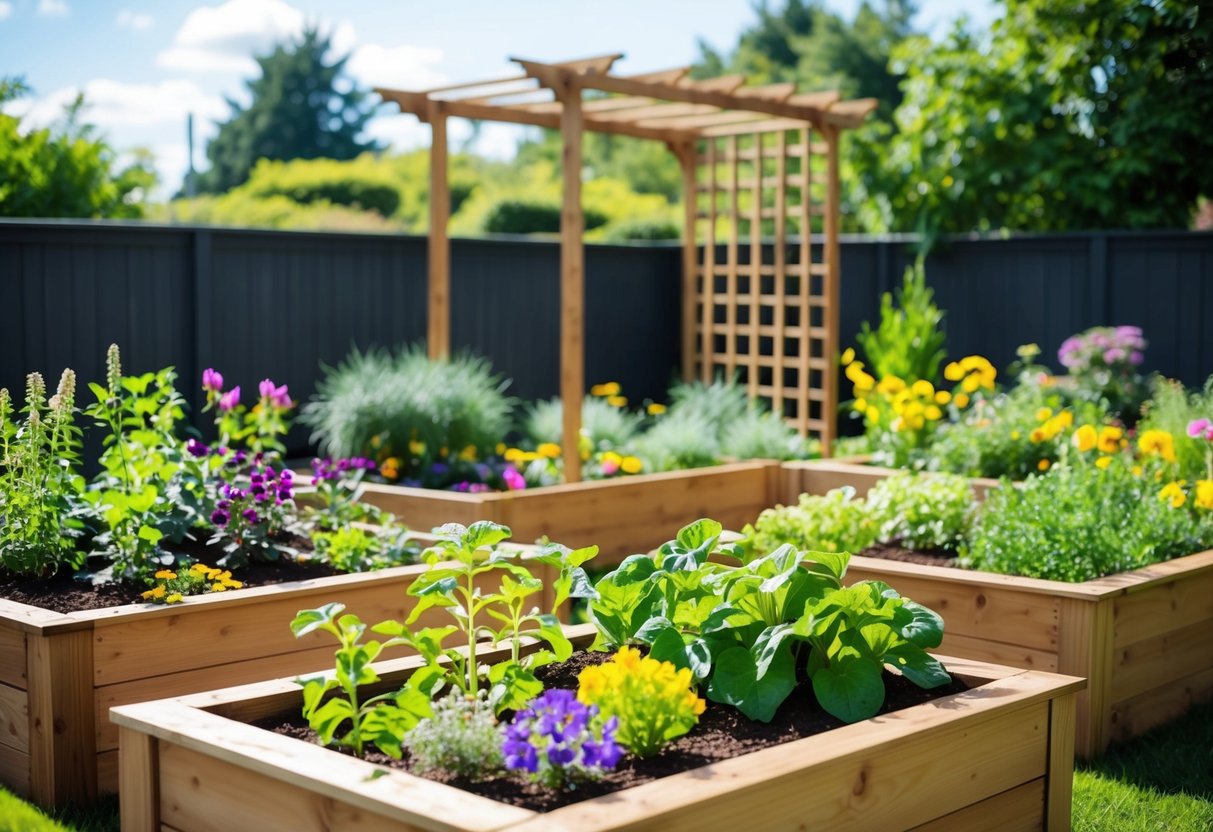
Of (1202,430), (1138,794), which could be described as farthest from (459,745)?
(1202,430)

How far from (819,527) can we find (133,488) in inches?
81.0

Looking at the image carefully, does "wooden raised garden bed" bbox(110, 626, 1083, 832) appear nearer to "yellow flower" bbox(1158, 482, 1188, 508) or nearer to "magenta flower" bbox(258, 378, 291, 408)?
"yellow flower" bbox(1158, 482, 1188, 508)

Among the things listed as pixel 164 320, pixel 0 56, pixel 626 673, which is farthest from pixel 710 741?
pixel 0 56

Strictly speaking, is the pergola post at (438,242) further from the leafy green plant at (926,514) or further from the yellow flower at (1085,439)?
the yellow flower at (1085,439)

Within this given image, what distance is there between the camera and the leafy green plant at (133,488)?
130 inches

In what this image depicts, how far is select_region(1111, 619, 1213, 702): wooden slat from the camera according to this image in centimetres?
339

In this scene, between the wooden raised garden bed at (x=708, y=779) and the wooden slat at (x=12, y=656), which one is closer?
the wooden raised garden bed at (x=708, y=779)

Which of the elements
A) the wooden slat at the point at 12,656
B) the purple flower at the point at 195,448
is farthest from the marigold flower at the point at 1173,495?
the wooden slat at the point at 12,656

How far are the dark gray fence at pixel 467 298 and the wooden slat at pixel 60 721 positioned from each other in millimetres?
3018

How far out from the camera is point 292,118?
3197 cm

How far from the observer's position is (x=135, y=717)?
7.25 feet

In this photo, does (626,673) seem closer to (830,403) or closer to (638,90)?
(638,90)

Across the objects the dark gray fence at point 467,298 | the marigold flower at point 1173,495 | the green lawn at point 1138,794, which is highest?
the dark gray fence at point 467,298

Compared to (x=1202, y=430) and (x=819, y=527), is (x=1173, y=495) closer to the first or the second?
(x=1202, y=430)
